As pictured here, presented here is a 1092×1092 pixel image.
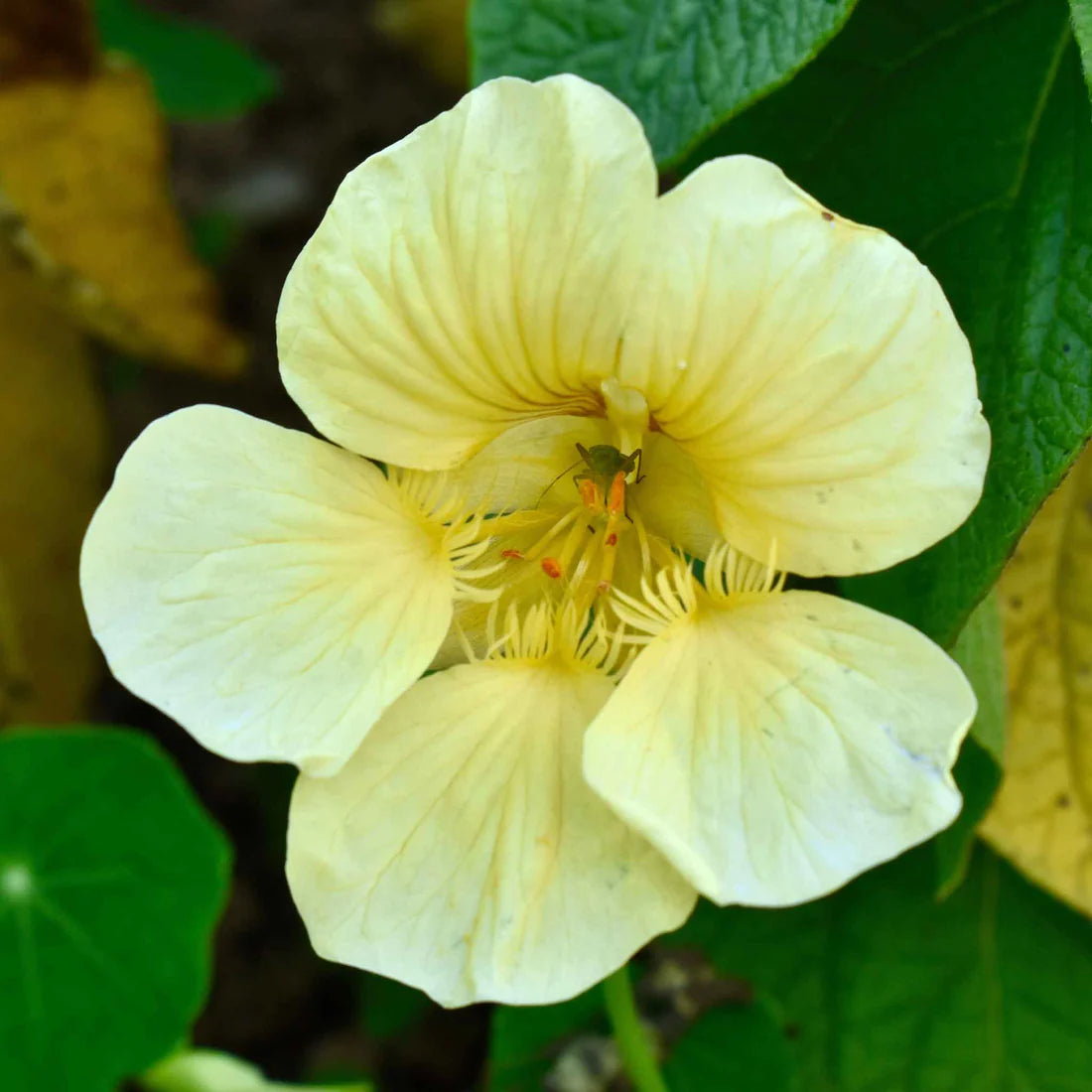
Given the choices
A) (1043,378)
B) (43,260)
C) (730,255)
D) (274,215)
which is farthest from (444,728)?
(274,215)

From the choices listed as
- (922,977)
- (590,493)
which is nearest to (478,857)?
(590,493)

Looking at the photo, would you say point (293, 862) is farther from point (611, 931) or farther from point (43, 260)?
point (43, 260)

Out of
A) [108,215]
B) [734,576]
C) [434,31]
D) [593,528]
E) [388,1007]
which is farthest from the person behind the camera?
[434,31]

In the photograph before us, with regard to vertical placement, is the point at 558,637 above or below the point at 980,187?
below

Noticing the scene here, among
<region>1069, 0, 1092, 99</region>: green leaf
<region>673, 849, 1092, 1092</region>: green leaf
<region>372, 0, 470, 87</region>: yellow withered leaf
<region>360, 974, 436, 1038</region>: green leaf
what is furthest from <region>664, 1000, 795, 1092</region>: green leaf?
<region>372, 0, 470, 87</region>: yellow withered leaf

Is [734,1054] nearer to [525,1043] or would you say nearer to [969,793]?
[525,1043]

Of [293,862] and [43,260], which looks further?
[43,260]
